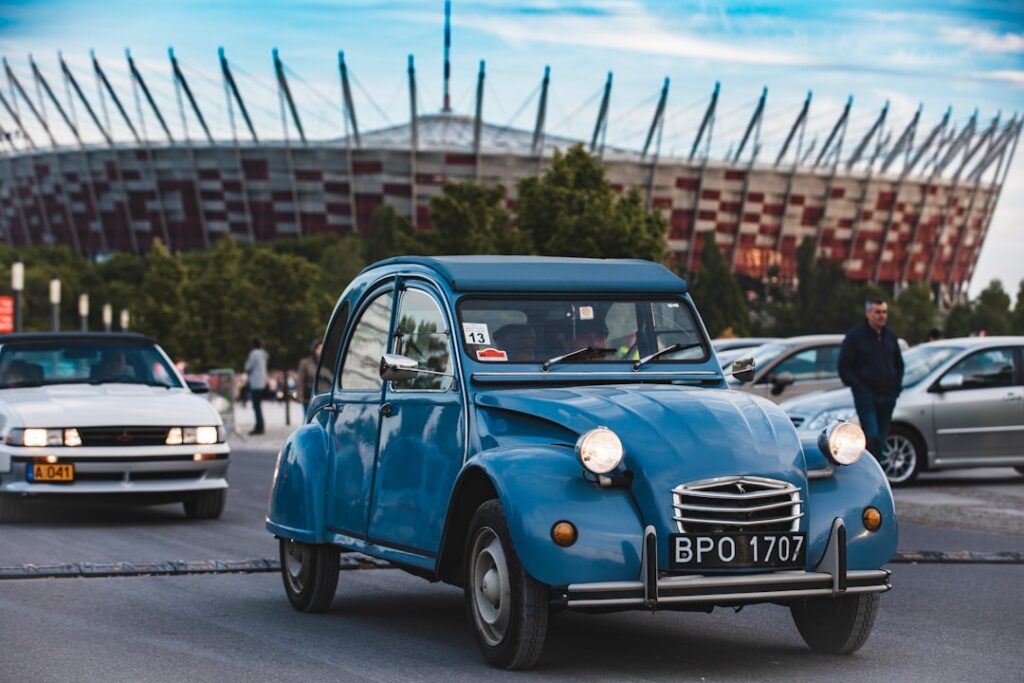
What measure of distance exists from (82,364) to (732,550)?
905 centimetres

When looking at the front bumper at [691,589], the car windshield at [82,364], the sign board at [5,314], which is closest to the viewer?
the front bumper at [691,589]

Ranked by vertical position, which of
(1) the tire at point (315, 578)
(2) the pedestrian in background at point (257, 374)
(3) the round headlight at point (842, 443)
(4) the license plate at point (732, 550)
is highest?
(3) the round headlight at point (842, 443)

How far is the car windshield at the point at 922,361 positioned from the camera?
56.6 feet

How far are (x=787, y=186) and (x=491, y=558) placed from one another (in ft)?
318

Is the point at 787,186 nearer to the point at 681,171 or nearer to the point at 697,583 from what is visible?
the point at 681,171

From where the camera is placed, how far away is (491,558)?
6.20 m

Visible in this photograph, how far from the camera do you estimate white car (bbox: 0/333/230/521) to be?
12.4m

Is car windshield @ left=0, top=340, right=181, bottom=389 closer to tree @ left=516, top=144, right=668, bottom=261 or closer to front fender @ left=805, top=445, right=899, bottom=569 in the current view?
front fender @ left=805, top=445, right=899, bottom=569

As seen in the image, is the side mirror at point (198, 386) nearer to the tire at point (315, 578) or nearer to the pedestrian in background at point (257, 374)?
the tire at point (315, 578)

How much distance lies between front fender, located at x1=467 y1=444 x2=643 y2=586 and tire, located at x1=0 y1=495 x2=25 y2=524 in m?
7.82

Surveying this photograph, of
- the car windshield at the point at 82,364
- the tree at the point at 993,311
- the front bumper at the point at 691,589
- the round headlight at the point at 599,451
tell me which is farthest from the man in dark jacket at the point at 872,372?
the tree at the point at 993,311

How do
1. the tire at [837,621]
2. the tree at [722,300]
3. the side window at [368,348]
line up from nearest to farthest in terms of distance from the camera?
the tire at [837,621], the side window at [368,348], the tree at [722,300]

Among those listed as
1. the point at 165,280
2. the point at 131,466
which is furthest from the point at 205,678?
the point at 165,280

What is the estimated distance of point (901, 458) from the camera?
1691 centimetres
